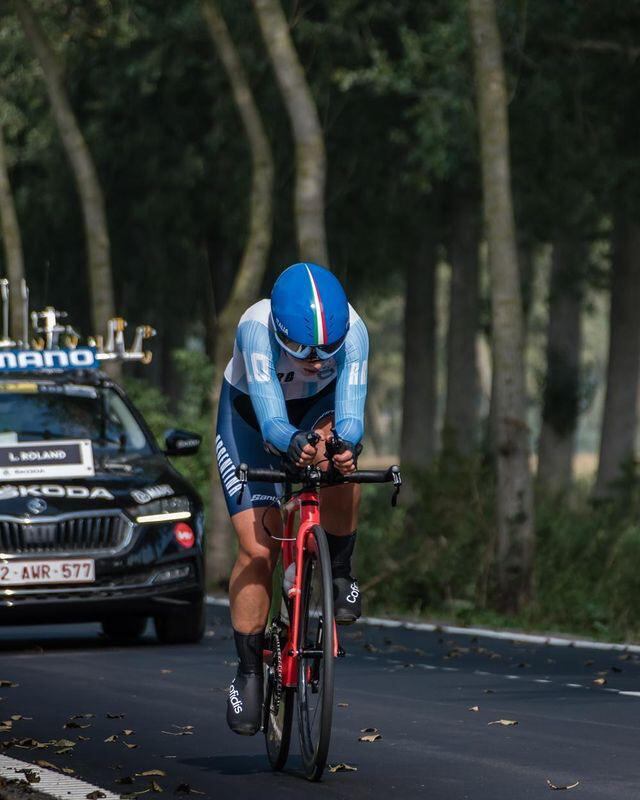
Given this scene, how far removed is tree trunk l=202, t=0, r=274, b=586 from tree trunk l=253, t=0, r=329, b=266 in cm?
215

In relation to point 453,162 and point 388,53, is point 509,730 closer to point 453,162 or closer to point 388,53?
point 453,162

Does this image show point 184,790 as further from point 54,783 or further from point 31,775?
point 31,775

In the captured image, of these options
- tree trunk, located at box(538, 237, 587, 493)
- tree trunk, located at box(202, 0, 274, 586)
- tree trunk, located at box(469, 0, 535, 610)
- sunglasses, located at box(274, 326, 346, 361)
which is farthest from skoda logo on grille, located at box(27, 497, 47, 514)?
tree trunk, located at box(538, 237, 587, 493)

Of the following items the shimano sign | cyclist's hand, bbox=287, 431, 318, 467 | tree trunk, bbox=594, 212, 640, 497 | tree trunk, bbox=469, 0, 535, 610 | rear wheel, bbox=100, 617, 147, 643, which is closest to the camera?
cyclist's hand, bbox=287, 431, 318, 467

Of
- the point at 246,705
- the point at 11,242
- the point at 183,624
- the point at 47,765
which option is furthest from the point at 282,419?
the point at 11,242

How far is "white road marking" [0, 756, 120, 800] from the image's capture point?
26.3 feet

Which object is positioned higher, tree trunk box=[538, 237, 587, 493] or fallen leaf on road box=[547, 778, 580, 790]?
tree trunk box=[538, 237, 587, 493]

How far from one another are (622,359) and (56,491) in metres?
18.8

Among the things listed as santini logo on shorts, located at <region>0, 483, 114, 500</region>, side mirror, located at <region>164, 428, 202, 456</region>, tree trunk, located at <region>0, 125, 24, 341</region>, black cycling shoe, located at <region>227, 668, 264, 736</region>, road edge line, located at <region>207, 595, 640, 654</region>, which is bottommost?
road edge line, located at <region>207, 595, 640, 654</region>

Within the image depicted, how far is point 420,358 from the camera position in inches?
1475

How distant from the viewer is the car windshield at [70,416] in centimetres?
1520

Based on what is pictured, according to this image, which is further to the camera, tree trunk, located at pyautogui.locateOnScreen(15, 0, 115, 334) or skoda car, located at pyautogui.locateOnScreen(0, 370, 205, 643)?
tree trunk, located at pyautogui.locateOnScreen(15, 0, 115, 334)

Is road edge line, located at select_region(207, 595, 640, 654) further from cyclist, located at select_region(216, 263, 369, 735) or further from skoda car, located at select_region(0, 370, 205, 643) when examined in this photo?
cyclist, located at select_region(216, 263, 369, 735)

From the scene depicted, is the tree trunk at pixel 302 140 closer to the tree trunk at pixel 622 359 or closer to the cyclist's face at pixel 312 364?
the tree trunk at pixel 622 359
